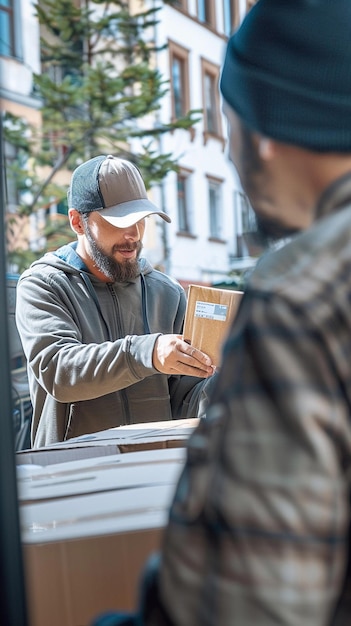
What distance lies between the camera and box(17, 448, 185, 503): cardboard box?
1.29 metres

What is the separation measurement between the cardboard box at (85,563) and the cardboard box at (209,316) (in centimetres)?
96

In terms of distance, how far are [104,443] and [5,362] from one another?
2.49ft

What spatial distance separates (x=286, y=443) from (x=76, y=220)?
2019 mm

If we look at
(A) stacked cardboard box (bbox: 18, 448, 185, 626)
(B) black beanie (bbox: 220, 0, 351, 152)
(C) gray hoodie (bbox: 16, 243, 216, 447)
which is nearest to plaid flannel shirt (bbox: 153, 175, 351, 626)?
(B) black beanie (bbox: 220, 0, 351, 152)

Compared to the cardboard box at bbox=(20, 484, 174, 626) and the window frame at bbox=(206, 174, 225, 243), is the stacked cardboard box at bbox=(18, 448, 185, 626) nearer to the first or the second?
the cardboard box at bbox=(20, 484, 174, 626)

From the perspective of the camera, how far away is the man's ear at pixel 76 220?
2.65 metres

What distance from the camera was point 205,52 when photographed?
20125mm

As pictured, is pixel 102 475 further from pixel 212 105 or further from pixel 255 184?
pixel 212 105

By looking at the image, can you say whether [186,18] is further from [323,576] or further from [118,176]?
[323,576]

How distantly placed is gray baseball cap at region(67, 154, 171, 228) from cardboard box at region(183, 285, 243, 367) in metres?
0.48

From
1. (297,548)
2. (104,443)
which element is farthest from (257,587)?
(104,443)

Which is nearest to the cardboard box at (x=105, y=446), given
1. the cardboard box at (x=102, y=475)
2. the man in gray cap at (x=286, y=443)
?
the cardboard box at (x=102, y=475)

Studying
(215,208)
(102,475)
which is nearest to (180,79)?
(215,208)

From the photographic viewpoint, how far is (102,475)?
4.47 feet
